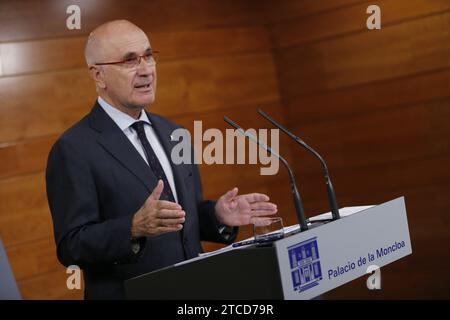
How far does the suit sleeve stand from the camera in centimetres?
254

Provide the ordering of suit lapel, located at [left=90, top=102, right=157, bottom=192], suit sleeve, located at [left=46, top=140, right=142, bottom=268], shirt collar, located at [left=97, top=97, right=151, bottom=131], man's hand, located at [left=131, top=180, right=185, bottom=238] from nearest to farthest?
man's hand, located at [left=131, top=180, right=185, bottom=238]
suit sleeve, located at [left=46, top=140, right=142, bottom=268]
suit lapel, located at [left=90, top=102, right=157, bottom=192]
shirt collar, located at [left=97, top=97, right=151, bottom=131]

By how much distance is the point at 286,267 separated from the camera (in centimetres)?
210

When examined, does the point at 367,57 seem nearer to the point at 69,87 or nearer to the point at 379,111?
the point at 379,111

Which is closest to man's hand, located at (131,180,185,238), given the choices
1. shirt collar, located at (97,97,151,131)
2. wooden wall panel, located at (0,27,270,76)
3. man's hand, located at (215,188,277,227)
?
man's hand, located at (215,188,277,227)

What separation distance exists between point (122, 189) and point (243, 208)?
17.3 inches

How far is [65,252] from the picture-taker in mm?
2643

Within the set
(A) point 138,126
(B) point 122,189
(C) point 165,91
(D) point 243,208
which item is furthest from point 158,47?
(D) point 243,208

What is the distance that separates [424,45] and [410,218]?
1186 millimetres

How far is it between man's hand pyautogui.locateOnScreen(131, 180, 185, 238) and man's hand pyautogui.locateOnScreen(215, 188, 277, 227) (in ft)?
1.08

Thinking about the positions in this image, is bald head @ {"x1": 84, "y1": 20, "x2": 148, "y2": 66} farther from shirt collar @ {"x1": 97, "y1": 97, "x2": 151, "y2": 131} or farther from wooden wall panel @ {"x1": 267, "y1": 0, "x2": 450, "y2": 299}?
wooden wall panel @ {"x1": 267, "y1": 0, "x2": 450, "y2": 299}

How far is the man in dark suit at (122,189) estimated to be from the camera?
2.59m

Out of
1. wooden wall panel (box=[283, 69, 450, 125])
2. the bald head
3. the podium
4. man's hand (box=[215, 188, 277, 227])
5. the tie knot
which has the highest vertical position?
the bald head

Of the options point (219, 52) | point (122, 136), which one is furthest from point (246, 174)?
point (122, 136)

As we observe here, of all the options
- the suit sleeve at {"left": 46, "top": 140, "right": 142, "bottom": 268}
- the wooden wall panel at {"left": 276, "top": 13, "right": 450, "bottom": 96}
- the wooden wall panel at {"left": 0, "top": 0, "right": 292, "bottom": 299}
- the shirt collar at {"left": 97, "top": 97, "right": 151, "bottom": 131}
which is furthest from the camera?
the wooden wall panel at {"left": 276, "top": 13, "right": 450, "bottom": 96}
